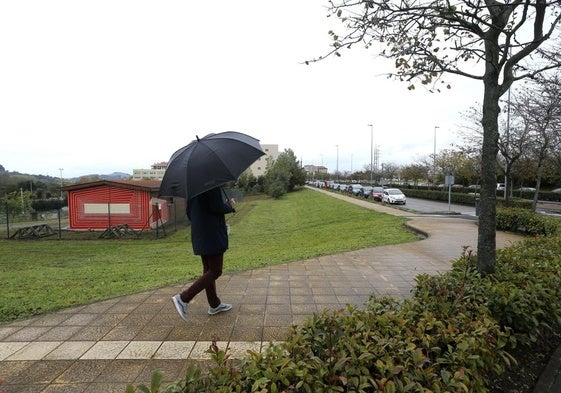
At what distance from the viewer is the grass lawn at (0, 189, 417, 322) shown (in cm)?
487

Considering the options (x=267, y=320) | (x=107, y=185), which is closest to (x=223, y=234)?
(x=267, y=320)

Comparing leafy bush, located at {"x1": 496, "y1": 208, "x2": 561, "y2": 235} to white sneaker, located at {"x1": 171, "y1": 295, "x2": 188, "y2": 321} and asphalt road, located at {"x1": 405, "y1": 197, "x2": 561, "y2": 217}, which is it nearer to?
asphalt road, located at {"x1": 405, "y1": 197, "x2": 561, "y2": 217}

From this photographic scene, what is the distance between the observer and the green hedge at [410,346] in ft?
5.45

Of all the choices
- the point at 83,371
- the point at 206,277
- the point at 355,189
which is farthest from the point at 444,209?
the point at 83,371

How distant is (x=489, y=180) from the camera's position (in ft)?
11.5

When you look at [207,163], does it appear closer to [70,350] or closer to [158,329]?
[158,329]

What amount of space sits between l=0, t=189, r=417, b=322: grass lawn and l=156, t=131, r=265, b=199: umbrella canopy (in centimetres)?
219

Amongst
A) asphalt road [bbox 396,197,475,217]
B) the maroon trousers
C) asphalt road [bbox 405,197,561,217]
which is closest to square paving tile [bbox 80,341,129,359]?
the maroon trousers

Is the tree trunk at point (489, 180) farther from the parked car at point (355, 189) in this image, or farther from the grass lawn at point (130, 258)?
the parked car at point (355, 189)

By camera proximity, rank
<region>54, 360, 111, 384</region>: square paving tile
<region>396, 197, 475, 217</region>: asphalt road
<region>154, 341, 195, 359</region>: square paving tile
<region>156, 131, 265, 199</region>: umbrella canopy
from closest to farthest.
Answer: <region>54, 360, 111, 384</region>: square paving tile, <region>154, 341, 195, 359</region>: square paving tile, <region>156, 131, 265, 199</region>: umbrella canopy, <region>396, 197, 475, 217</region>: asphalt road

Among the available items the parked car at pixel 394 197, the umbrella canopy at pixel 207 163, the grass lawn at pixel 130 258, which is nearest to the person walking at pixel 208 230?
Result: the umbrella canopy at pixel 207 163

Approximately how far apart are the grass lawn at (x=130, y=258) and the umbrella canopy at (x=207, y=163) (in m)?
2.19

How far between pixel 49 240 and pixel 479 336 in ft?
60.4

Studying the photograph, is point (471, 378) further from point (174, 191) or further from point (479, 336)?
point (174, 191)
